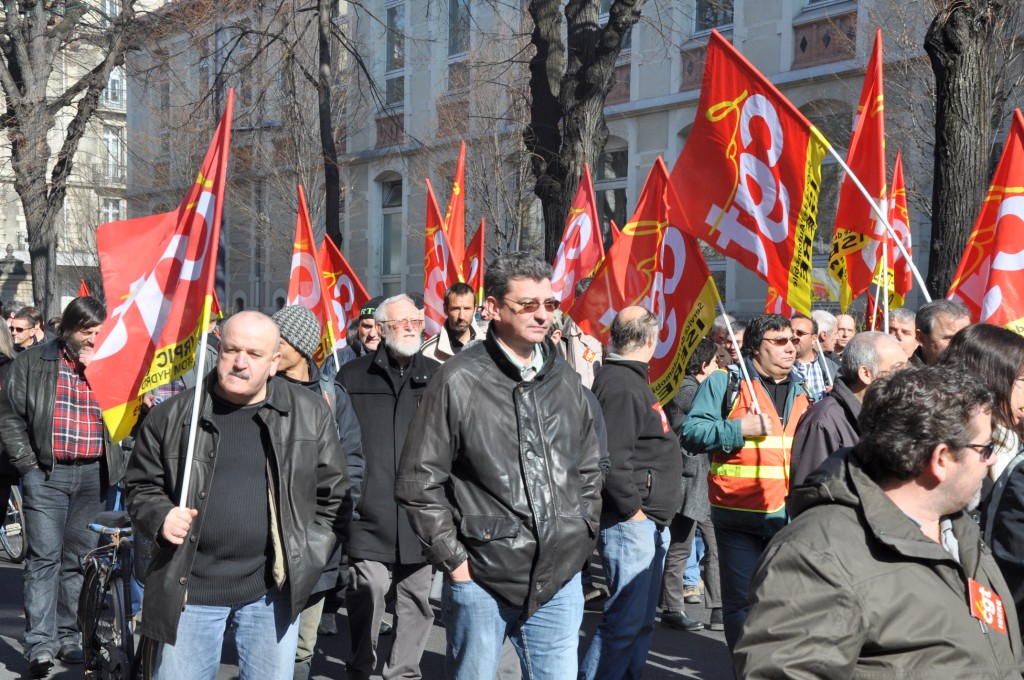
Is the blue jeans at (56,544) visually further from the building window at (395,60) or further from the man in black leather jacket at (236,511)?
the building window at (395,60)

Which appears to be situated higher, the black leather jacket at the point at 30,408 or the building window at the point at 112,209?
the building window at the point at 112,209

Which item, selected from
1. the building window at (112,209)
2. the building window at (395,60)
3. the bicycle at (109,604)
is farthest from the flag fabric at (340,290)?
the building window at (112,209)

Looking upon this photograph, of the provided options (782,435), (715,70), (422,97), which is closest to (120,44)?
(422,97)

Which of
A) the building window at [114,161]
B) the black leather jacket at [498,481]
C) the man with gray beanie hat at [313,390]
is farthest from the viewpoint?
the building window at [114,161]

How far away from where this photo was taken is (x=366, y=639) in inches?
231

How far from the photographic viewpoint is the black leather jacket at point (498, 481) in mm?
3861

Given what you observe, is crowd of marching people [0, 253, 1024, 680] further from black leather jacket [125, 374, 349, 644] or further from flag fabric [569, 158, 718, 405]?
flag fabric [569, 158, 718, 405]

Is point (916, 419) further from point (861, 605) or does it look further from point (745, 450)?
point (745, 450)

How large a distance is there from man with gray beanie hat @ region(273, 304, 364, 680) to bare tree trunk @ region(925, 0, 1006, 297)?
5.39 m

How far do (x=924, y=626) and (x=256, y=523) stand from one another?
2.37 meters

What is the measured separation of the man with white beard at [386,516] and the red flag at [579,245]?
4.42 meters

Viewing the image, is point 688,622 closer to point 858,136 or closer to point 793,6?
point 858,136

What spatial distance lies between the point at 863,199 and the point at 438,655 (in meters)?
3.69

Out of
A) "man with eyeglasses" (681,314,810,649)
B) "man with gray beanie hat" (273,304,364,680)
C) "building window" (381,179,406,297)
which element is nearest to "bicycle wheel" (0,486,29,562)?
"man with gray beanie hat" (273,304,364,680)
